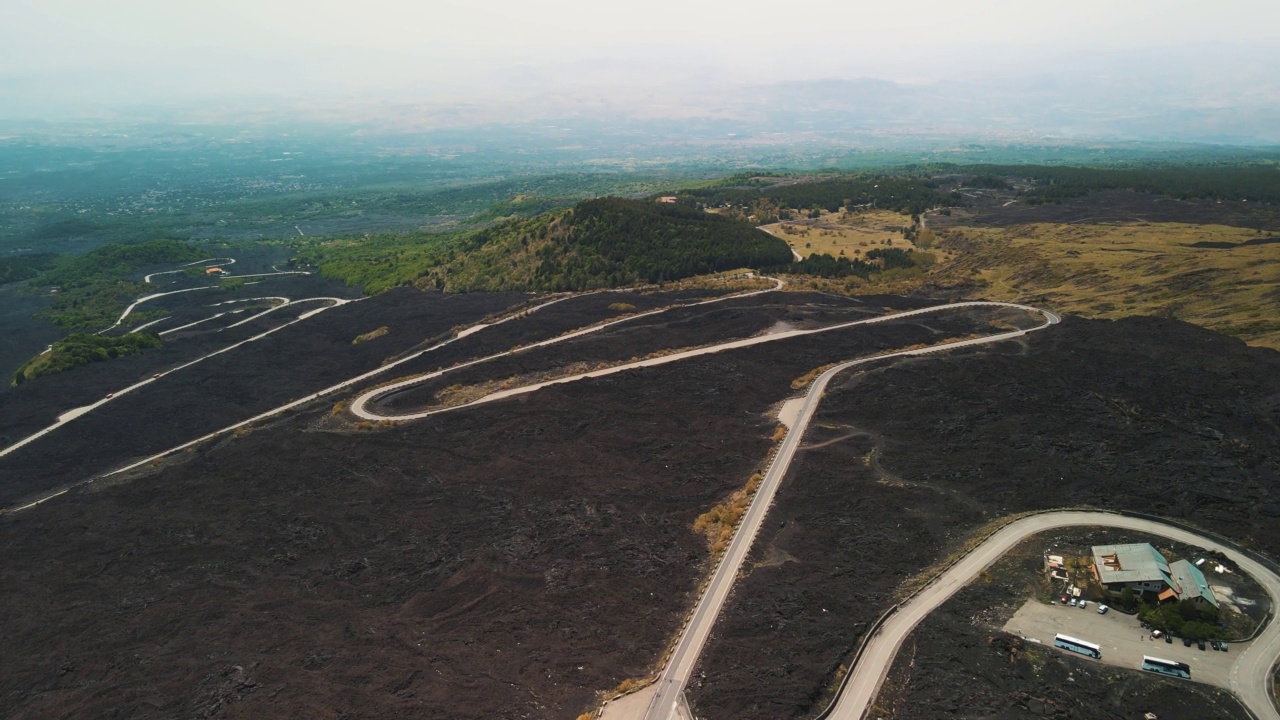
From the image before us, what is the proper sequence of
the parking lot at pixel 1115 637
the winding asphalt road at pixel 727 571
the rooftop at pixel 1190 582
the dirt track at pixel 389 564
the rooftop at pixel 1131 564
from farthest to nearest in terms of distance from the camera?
1. the rooftop at pixel 1131 564
2. the rooftop at pixel 1190 582
3. the dirt track at pixel 389 564
4. the winding asphalt road at pixel 727 571
5. the parking lot at pixel 1115 637

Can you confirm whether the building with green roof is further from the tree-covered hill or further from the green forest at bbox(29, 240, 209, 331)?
the green forest at bbox(29, 240, 209, 331)

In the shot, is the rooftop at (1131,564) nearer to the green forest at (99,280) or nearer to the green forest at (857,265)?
the green forest at (857,265)

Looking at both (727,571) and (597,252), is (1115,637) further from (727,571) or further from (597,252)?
(597,252)

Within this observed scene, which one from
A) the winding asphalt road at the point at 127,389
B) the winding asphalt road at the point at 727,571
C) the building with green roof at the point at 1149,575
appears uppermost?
the building with green roof at the point at 1149,575

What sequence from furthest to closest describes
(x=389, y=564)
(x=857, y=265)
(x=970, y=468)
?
(x=857, y=265), (x=970, y=468), (x=389, y=564)

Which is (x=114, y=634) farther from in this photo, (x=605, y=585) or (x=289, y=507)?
(x=605, y=585)

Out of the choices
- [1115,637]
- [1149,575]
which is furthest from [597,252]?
[1115,637]

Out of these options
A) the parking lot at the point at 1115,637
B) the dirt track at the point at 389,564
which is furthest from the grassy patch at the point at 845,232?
the parking lot at the point at 1115,637

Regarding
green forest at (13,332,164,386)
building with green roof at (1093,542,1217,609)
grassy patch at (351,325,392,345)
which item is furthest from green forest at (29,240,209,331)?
building with green roof at (1093,542,1217,609)
